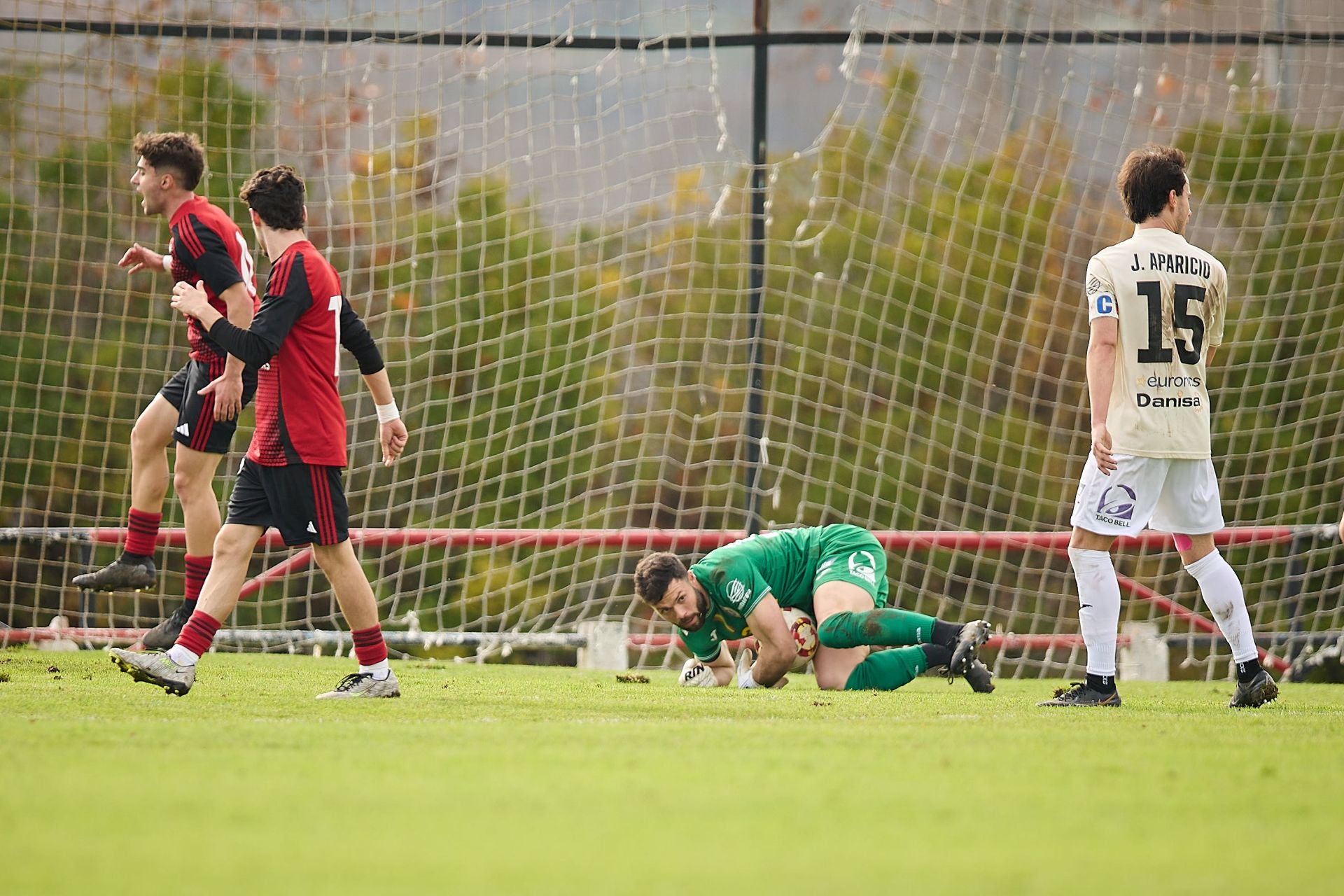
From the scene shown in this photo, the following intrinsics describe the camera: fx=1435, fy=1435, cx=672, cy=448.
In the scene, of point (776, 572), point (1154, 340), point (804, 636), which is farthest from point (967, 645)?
point (1154, 340)

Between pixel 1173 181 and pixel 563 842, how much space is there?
3560 mm

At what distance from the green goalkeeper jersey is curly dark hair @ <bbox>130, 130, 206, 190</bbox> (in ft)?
8.03

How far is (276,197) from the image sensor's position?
15.3 feet

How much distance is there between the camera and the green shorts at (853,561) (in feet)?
19.0

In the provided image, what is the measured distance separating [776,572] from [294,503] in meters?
2.11

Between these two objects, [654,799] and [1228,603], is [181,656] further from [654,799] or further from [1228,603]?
[1228,603]

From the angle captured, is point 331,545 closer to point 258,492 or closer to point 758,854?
point 258,492

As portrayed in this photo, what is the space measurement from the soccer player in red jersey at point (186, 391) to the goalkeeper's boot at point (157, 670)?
1199 millimetres

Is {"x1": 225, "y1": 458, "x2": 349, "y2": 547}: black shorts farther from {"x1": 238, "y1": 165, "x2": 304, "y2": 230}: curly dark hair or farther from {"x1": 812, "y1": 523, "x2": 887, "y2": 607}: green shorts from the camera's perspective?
{"x1": 812, "y1": 523, "x2": 887, "y2": 607}: green shorts

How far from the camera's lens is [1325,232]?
10820 millimetres

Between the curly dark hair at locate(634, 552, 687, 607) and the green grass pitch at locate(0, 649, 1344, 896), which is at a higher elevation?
the curly dark hair at locate(634, 552, 687, 607)

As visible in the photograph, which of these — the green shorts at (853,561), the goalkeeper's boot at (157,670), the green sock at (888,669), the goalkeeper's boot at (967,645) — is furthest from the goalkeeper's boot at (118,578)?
the goalkeeper's boot at (967,645)

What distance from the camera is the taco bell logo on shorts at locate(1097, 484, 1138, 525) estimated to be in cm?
477

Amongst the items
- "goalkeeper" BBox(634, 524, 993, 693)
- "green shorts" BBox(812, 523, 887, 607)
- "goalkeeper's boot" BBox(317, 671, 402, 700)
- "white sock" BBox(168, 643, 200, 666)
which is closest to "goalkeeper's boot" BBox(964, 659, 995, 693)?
"goalkeeper" BBox(634, 524, 993, 693)
